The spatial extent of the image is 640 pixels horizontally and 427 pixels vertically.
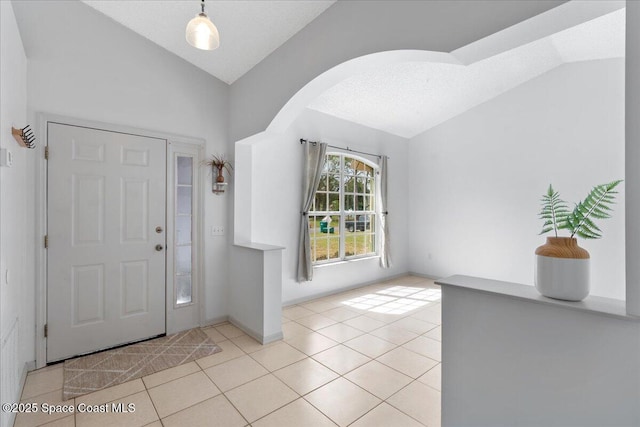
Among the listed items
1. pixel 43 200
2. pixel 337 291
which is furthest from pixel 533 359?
pixel 43 200

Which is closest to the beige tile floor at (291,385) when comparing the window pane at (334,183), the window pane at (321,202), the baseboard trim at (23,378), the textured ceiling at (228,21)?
the baseboard trim at (23,378)

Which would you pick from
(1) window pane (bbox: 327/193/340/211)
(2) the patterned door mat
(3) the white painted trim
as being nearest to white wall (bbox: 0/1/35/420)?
(2) the patterned door mat

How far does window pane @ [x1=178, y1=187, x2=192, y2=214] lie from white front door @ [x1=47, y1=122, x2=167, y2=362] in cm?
18

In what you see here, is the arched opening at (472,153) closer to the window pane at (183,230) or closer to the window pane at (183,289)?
the window pane at (183,230)

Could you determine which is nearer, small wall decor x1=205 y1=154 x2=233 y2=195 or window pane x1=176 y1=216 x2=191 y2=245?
window pane x1=176 y1=216 x2=191 y2=245

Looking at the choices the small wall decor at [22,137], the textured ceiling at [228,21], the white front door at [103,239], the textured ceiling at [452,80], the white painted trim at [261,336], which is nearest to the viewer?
the small wall decor at [22,137]

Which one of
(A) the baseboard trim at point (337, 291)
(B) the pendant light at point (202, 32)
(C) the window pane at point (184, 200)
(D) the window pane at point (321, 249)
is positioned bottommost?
(A) the baseboard trim at point (337, 291)

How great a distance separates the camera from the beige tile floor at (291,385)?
1958 millimetres

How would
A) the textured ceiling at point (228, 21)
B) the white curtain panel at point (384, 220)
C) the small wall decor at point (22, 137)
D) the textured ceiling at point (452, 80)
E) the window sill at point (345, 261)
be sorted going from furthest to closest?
the white curtain panel at point (384, 220), the window sill at point (345, 261), the textured ceiling at point (452, 80), the textured ceiling at point (228, 21), the small wall decor at point (22, 137)

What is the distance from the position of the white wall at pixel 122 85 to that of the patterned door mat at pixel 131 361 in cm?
53

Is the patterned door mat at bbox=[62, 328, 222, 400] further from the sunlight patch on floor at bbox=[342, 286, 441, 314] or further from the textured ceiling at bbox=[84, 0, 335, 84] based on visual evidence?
the textured ceiling at bbox=[84, 0, 335, 84]

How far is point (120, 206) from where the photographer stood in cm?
295

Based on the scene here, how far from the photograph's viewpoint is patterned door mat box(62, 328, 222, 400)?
235 centimetres

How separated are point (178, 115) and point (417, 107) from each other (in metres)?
3.66
